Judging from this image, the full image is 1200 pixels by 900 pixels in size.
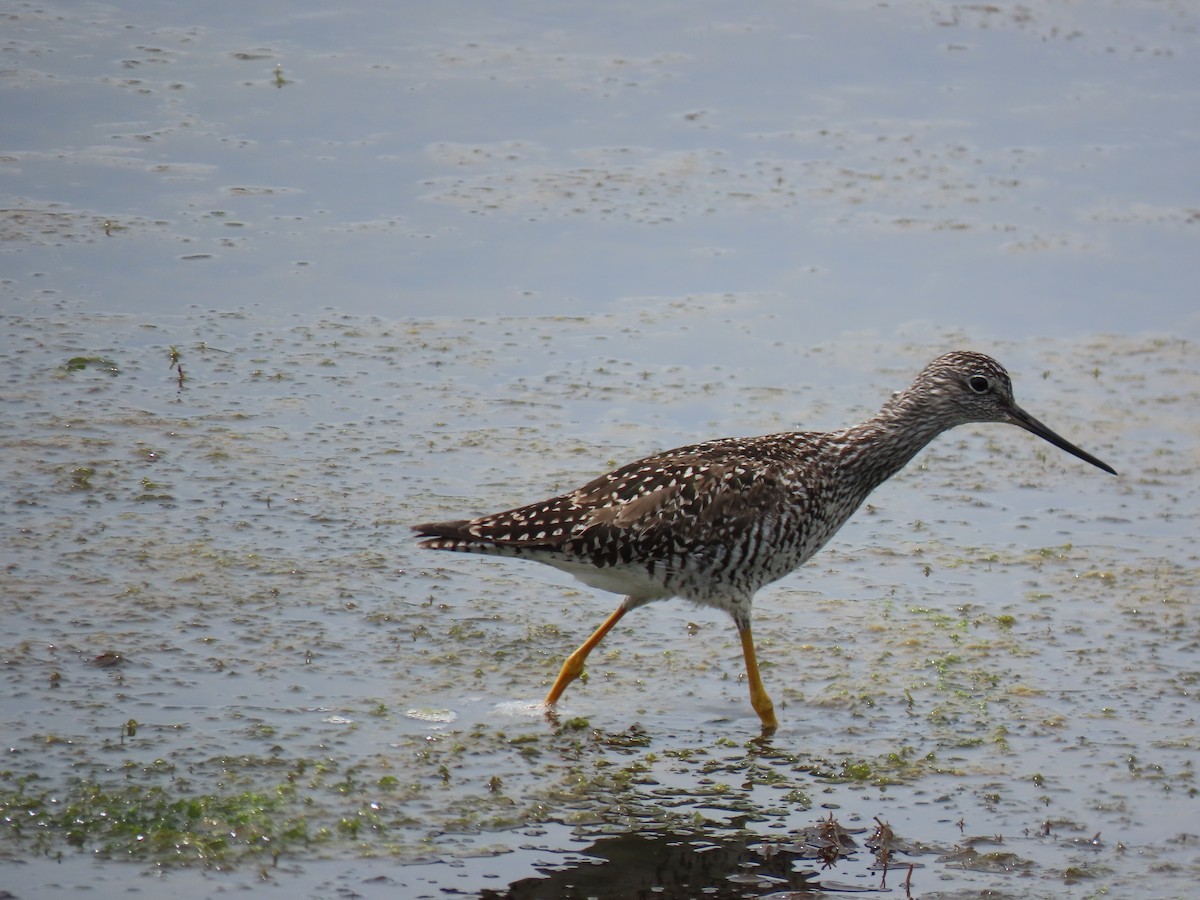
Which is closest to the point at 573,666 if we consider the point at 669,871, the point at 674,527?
the point at 674,527

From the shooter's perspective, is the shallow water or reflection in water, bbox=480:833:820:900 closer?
reflection in water, bbox=480:833:820:900

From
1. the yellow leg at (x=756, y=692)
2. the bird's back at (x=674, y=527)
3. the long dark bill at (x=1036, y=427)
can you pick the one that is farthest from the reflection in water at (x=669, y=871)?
the long dark bill at (x=1036, y=427)

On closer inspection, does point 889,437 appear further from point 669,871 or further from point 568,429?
point 669,871

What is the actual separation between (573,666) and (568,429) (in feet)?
9.07

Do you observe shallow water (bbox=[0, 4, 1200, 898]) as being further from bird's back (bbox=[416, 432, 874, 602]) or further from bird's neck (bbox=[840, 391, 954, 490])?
bird's neck (bbox=[840, 391, 954, 490])

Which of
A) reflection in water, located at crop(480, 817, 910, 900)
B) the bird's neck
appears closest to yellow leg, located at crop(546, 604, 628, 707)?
reflection in water, located at crop(480, 817, 910, 900)

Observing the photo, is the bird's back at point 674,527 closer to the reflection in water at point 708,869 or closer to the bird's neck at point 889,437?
the bird's neck at point 889,437

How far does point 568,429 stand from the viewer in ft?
32.5

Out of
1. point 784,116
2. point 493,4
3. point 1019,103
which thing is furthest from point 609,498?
point 493,4

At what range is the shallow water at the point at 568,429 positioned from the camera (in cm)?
638

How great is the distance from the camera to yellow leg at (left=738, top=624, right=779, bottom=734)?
7.30m

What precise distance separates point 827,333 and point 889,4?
6626 mm

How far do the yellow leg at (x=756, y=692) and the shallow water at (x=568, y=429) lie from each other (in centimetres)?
8

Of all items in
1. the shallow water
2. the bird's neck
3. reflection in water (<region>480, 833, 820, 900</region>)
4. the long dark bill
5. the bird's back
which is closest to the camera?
reflection in water (<region>480, 833, 820, 900</region>)
